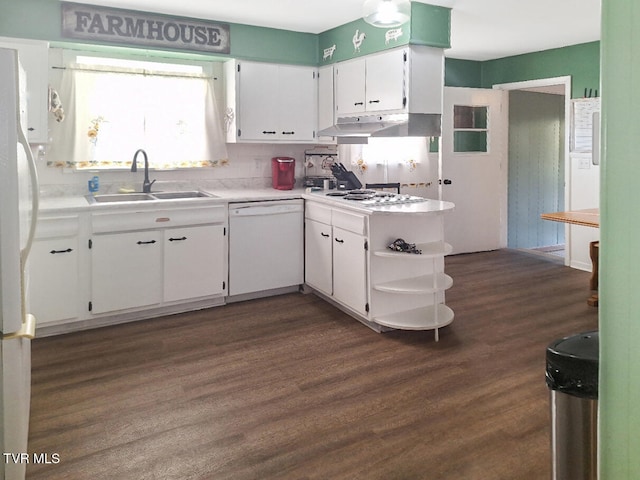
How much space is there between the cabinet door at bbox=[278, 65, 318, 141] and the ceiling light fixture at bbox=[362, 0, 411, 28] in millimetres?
1588

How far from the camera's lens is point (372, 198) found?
13.9 feet

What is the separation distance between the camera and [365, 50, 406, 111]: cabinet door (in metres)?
4.07

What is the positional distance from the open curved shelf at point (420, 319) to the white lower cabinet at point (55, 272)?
2.17 m

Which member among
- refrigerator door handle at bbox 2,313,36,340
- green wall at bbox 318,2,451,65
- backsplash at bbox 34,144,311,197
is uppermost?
green wall at bbox 318,2,451,65

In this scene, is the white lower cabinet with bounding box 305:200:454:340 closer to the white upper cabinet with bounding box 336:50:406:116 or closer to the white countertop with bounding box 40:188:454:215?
the white countertop with bounding box 40:188:454:215

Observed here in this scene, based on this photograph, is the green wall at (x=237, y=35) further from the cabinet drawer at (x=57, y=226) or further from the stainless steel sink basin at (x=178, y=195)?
the cabinet drawer at (x=57, y=226)

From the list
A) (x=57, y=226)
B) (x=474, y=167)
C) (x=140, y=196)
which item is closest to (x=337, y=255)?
(x=140, y=196)

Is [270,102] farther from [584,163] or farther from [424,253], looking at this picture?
[584,163]

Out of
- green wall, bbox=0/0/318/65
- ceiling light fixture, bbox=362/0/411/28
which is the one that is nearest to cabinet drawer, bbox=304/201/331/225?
green wall, bbox=0/0/318/65

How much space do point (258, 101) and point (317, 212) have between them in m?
1.16

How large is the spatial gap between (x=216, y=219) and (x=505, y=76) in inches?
164

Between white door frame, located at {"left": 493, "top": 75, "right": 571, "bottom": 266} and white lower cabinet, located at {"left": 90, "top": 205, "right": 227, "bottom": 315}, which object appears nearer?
white lower cabinet, located at {"left": 90, "top": 205, "right": 227, "bottom": 315}

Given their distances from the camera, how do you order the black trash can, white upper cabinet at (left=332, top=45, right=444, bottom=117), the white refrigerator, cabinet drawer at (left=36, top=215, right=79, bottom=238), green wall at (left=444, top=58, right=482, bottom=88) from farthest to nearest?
green wall at (left=444, top=58, right=482, bottom=88)
white upper cabinet at (left=332, top=45, right=444, bottom=117)
cabinet drawer at (left=36, top=215, right=79, bottom=238)
the white refrigerator
the black trash can

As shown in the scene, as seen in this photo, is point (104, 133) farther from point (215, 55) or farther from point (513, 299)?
point (513, 299)
